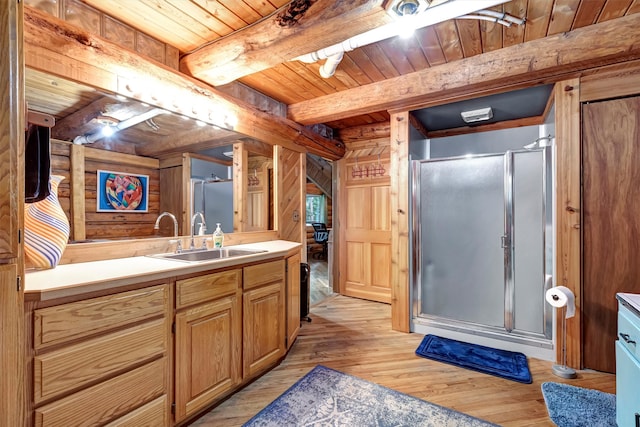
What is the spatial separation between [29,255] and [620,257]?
3713 mm

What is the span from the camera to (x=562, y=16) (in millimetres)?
1889

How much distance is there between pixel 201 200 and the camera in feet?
8.01

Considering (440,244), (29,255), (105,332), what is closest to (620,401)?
(440,244)

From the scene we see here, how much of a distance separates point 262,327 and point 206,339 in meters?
0.48

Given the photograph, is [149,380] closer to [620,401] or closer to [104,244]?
[104,244]

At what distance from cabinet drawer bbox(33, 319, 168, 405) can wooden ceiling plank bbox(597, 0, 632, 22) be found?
10.4 feet

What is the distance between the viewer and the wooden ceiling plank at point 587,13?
1.76 meters

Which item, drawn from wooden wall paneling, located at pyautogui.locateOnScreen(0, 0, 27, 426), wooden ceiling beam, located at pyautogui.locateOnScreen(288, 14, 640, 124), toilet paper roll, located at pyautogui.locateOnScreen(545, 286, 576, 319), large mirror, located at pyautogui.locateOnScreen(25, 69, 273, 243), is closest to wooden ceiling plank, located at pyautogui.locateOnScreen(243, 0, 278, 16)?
large mirror, located at pyautogui.locateOnScreen(25, 69, 273, 243)

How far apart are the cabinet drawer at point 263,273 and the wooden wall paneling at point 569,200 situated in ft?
7.38

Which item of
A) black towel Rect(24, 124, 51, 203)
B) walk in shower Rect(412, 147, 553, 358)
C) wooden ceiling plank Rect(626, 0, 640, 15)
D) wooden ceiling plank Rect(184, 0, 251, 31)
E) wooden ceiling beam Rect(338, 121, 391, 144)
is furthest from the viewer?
wooden ceiling beam Rect(338, 121, 391, 144)

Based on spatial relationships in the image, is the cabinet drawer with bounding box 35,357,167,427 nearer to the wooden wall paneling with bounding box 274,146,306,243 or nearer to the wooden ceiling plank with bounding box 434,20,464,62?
the wooden wall paneling with bounding box 274,146,306,243

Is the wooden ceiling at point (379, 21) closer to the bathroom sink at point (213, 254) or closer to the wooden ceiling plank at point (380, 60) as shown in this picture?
the wooden ceiling plank at point (380, 60)

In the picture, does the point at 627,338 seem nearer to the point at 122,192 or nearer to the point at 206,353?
the point at 206,353

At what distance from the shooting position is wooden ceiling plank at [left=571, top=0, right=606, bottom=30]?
69.4 inches
